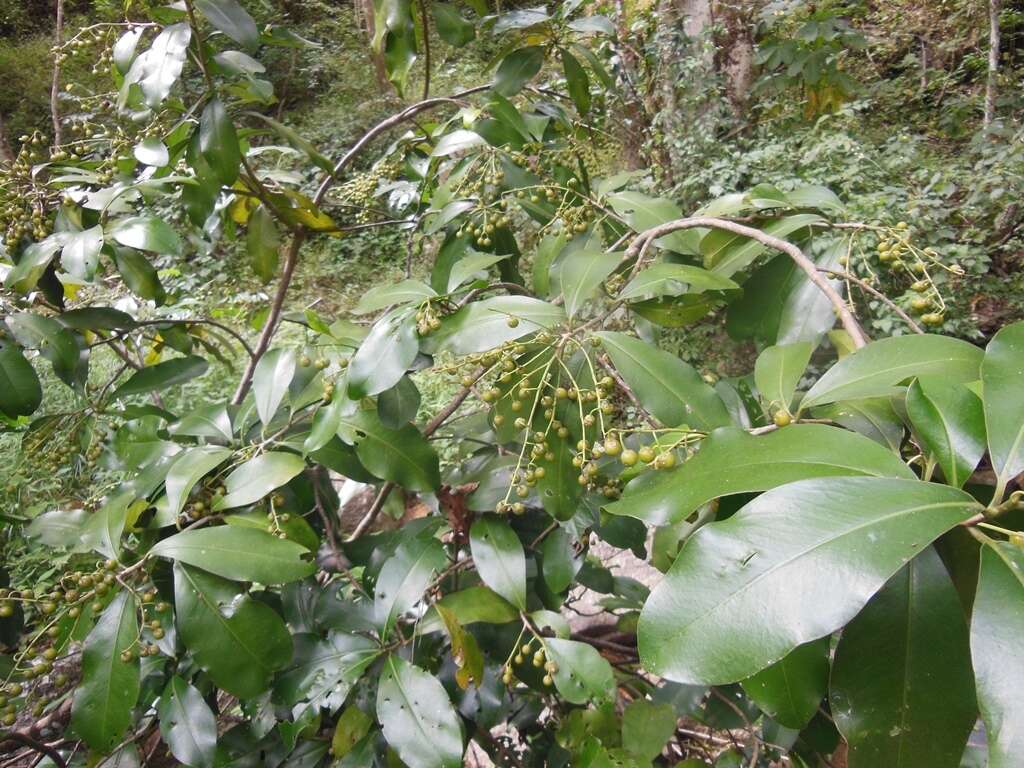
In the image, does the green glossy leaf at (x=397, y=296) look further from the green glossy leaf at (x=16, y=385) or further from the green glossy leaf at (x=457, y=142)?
the green glossy leaf at (x=16, y=385)

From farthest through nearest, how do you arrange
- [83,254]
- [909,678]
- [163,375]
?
1. [163,375]
2. [83,254]
3. [909,678]

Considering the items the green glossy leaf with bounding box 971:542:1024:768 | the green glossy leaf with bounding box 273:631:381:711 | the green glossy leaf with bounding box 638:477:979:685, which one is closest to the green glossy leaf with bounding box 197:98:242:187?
the green glossy leaf with bounding box 273:631:381:711

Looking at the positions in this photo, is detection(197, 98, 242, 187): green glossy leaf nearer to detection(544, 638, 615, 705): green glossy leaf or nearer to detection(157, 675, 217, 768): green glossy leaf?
detection(157, 675, 217, 768): green glossy leaf

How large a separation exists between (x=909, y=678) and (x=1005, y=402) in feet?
0.70

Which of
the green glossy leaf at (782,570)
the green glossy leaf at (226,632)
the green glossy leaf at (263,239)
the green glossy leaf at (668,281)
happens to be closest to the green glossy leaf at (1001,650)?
the green glossy leaf at (782,570)

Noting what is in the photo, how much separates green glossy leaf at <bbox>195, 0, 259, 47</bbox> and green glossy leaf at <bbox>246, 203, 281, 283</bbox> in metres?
0.41

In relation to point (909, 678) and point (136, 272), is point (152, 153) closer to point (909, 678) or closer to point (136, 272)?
point (136, 272)

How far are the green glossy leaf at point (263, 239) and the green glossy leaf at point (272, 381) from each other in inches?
23.1

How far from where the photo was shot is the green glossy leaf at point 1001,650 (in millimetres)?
309

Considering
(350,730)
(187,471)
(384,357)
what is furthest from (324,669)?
(384,357)

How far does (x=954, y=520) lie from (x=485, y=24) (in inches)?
50.7

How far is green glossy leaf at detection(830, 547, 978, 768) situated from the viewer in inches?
16.6

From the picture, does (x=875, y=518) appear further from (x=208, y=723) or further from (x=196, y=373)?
(x=196, y=373)

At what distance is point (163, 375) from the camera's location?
1179 mm
